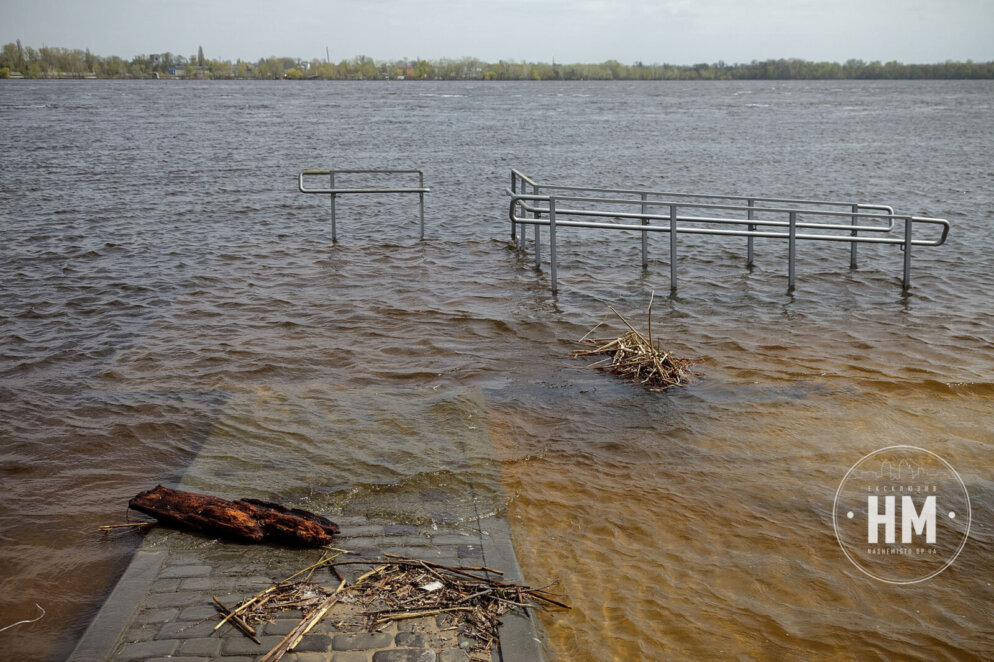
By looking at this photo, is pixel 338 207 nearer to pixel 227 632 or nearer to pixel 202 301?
pixel 202 301

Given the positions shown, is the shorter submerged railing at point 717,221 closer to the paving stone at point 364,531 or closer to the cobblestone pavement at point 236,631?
the paving stone at point 364,531

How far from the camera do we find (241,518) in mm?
4465

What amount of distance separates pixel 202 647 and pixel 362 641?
64 centimetres

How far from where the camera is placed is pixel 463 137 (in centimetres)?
3616

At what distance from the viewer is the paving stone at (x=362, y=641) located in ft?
11.4

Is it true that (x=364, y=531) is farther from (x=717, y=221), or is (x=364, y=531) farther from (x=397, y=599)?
(x=717, y=221)

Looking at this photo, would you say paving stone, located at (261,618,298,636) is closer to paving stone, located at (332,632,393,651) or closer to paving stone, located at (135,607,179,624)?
paving stone, located at (332,632,393,651)

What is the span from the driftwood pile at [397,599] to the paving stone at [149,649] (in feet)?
0.64

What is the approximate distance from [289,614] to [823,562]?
9.29 ft

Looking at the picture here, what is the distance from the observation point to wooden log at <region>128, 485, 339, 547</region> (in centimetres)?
438

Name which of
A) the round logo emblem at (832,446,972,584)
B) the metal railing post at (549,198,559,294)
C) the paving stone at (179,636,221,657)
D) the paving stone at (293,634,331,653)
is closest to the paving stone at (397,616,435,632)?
the paving stone at (293,634,331,653)

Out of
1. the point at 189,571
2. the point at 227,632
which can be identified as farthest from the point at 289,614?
the point at 189,571

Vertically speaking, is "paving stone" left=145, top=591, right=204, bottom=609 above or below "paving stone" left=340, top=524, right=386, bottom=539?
above

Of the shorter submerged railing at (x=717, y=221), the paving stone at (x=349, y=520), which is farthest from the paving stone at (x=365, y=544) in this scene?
the shorter submerged railing at (x=717, y=221)
